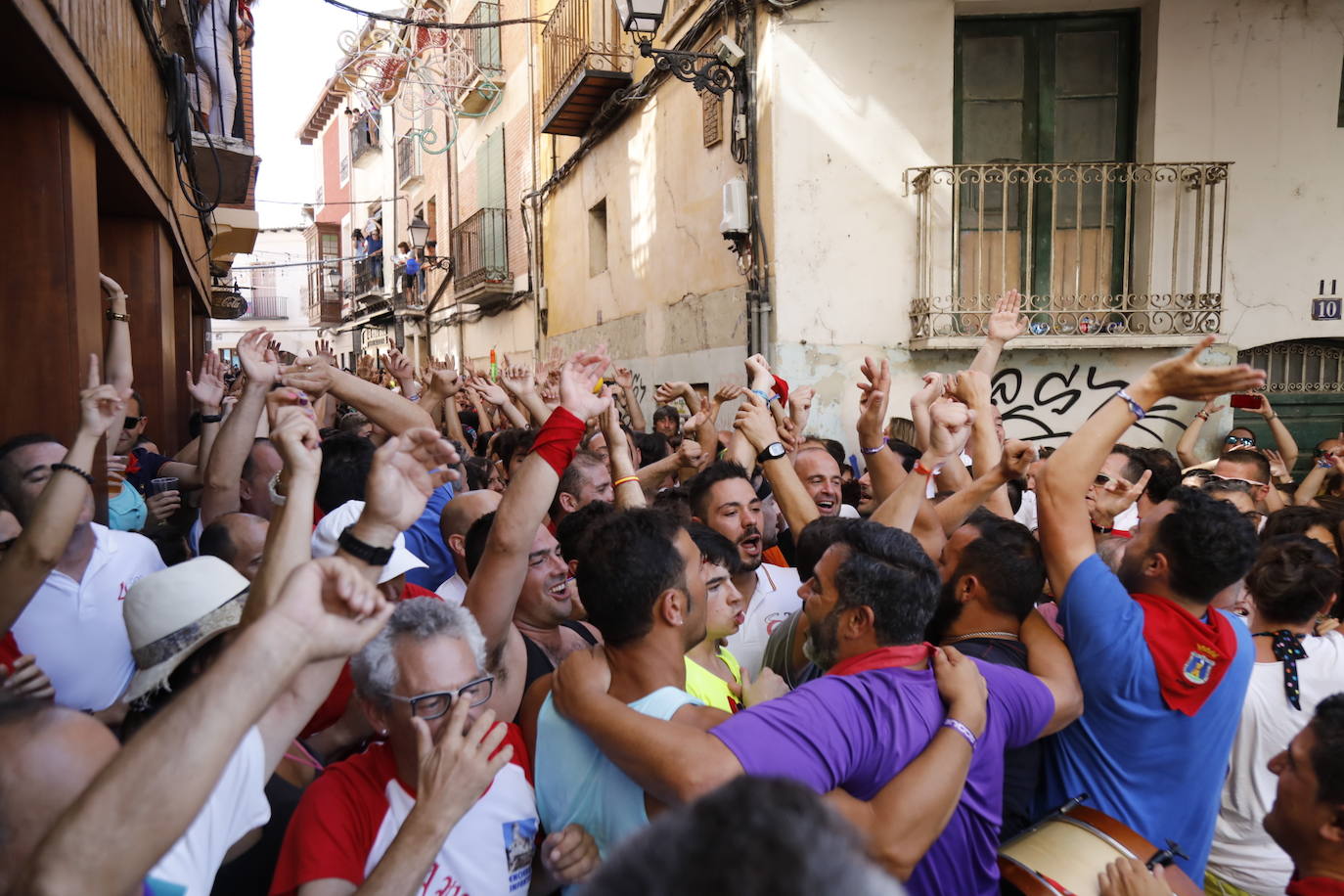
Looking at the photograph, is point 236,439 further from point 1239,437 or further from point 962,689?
point 1239,437

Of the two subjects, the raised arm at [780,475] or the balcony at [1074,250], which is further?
the balcony at [1074,250]

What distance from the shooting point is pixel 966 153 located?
870cm

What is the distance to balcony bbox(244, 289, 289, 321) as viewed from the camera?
46.9 meters

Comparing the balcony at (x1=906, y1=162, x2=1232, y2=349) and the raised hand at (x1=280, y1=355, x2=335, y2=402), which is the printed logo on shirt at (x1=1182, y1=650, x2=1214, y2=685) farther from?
the balcony at (x1=906, y1=162, x2=1232, y2=349)

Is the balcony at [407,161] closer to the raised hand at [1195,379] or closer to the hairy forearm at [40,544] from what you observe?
the hairy forearm at [40,544]

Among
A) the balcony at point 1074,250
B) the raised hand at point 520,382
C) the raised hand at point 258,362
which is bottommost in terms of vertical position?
the raised hand at point 520,382

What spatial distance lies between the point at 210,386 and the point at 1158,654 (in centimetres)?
454

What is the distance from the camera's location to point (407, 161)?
984 inches

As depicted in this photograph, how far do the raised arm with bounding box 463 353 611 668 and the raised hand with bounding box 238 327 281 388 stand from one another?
1.86 m

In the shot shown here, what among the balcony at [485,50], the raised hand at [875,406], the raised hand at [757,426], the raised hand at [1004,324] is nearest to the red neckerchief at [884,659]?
the raised hand at [757,426]

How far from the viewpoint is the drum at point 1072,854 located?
204 centimetres

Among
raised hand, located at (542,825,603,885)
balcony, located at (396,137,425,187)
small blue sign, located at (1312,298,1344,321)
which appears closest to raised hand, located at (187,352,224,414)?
raised hand, located at (542,825,603,885)

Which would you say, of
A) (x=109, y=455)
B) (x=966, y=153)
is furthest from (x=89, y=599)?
(x=966, y=153)

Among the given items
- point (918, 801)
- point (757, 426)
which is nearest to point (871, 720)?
point (918, 801)
